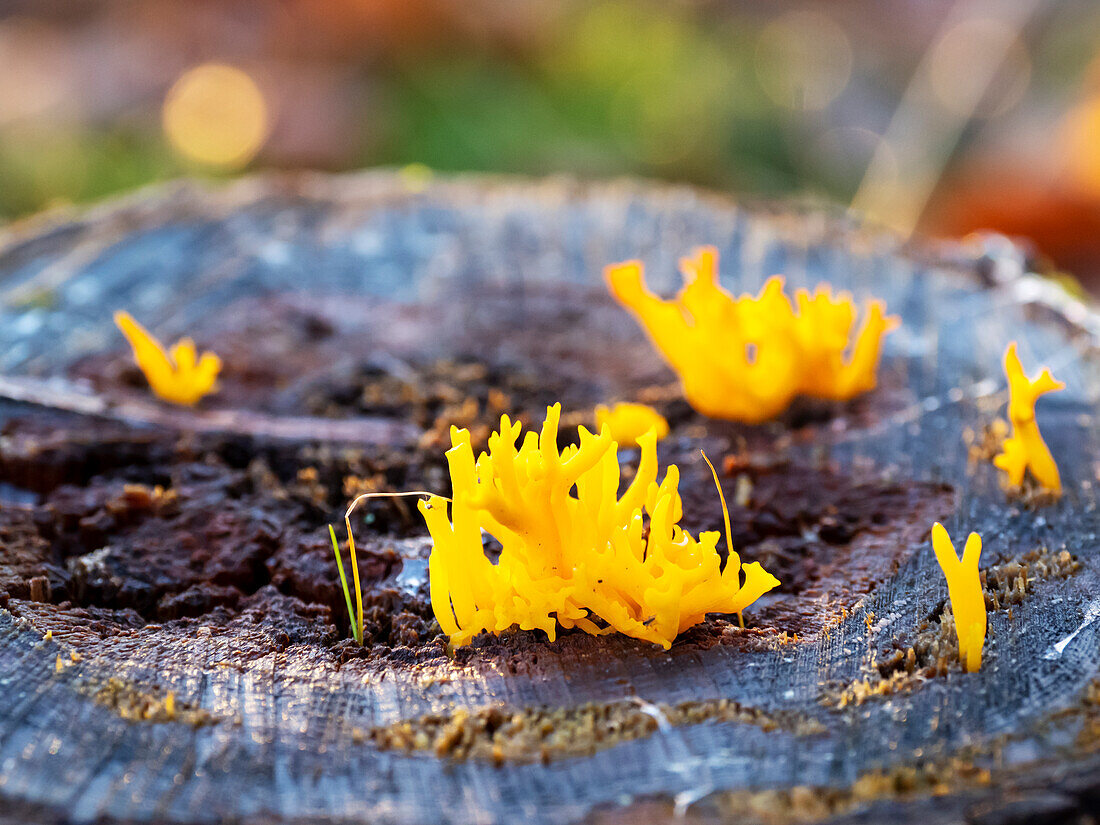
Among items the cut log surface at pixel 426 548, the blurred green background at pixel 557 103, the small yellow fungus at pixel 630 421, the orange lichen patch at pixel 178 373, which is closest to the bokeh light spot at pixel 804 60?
the blurred green background at pixel 557 103

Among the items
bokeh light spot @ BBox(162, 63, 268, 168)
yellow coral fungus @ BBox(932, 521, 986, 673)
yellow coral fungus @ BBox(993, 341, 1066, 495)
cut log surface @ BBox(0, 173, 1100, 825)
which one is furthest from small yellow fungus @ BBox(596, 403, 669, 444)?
bokeh light spot @ BBox(162, 63, 268, 168)

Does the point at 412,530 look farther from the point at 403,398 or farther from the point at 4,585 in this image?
the point at 4,585

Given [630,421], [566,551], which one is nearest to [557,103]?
[630,421]

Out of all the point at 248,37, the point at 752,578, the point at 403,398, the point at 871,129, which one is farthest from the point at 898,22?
the point at 752,578

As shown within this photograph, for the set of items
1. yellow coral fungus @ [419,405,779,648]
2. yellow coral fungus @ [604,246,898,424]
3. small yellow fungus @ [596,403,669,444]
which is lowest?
yellow coral fungus @ [419,405,779,648]

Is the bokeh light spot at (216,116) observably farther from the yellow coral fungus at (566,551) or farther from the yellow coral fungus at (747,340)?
the yellow coral fungus at (566,551)

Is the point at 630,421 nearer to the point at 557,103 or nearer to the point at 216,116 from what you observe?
the point at 557,103

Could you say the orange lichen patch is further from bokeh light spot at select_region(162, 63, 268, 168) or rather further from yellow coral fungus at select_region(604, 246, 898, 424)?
bokeh light spot at select_region(162, 63, 268, 168)
